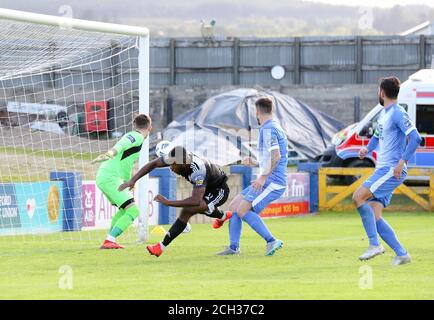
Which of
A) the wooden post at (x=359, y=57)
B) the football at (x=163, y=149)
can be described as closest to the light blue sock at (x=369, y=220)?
the football at (x=163, y=149)

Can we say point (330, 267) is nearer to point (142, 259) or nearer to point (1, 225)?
point (142, 259)

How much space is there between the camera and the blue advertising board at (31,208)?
1919cm

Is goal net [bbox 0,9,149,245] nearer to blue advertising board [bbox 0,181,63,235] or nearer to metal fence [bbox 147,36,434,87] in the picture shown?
blue advertising board [bbox 0,181,63,235]

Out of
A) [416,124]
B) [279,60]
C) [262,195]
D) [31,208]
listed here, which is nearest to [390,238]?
[262,195]

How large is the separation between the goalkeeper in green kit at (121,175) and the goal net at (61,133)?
96cm

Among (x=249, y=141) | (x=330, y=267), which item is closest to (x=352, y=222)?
(x=330, y=267)

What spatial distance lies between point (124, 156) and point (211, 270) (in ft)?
11.0

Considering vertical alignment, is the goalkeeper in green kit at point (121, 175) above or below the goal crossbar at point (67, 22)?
below

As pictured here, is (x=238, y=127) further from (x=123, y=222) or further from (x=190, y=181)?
(x=190, y=181)

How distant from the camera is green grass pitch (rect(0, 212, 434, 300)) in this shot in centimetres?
1053

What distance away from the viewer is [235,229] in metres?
14.5

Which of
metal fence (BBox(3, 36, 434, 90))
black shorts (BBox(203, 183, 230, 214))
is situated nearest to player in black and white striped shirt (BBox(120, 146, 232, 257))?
black shorts (BBox(203, 183, 230, 214))

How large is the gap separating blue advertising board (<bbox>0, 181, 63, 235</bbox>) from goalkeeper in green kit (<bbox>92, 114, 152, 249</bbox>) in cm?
393

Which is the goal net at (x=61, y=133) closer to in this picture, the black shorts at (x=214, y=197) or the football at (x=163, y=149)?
the black shorts at (x=214, y=197)
